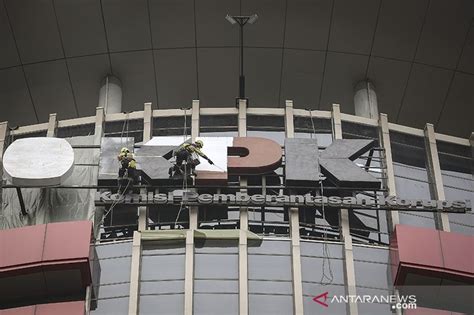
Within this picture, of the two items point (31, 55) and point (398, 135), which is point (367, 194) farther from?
point (31, 55)

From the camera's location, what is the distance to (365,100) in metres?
50.3

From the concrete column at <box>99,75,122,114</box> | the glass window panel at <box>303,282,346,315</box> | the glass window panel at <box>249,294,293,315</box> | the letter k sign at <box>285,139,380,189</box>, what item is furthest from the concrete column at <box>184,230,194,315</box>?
the concrete column at <box>99,75,122,114</box>

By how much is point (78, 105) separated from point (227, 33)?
318 inches

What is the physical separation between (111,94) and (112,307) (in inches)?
586

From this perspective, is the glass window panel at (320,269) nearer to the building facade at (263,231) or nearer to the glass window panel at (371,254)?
the building facade at (263,231)

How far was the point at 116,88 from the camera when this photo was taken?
50.8 m

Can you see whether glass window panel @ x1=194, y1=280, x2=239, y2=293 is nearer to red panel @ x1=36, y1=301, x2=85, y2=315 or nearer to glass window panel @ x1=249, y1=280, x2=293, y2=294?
glass window panel @ x1=249, y1=280, x2=293, y2=294

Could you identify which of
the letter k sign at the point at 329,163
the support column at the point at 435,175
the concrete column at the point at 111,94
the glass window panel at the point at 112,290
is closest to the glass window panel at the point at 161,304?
the glass window panel at the point at 112,290

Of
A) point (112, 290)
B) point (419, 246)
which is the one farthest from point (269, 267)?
point (112, 290)

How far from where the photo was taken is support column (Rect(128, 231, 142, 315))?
123ft

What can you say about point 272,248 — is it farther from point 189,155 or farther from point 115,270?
point 115,270

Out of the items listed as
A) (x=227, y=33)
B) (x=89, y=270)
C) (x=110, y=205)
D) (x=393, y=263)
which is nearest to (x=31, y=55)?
(x=227, y=33)

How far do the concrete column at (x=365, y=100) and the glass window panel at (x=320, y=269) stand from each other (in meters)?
11.3

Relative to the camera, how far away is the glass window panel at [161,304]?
37.4 m
